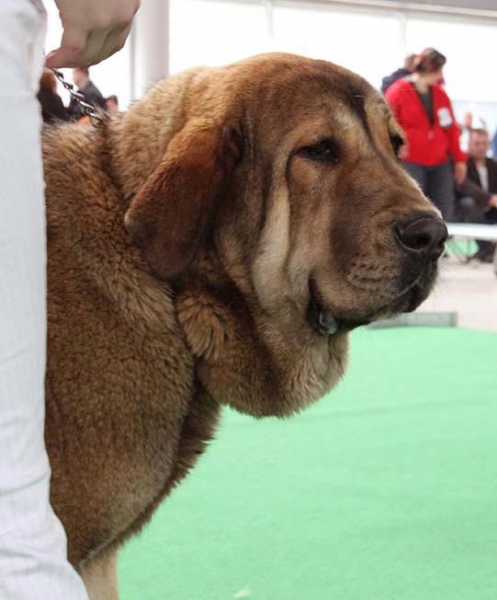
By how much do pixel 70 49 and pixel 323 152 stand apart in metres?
0.58

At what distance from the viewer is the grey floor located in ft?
22.3

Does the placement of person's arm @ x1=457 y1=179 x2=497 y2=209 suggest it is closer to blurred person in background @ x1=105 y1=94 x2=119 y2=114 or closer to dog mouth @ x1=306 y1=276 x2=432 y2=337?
blurred person in background @ x1=105 y1=94 x2=119 y2=114

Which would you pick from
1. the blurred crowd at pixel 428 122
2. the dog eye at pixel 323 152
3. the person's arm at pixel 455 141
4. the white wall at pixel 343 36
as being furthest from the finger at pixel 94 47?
the white wall at pixel 343 36

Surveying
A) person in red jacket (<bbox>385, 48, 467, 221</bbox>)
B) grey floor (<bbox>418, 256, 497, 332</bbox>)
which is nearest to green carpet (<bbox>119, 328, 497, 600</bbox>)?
grey floor (<bbox>418, 256, 497, 332</bbox>)

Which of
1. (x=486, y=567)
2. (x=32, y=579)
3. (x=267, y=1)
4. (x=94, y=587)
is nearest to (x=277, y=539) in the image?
(x=486, y=567)

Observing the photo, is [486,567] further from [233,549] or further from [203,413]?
[203,413]

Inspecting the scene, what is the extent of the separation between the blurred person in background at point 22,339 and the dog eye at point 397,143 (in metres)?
1.06

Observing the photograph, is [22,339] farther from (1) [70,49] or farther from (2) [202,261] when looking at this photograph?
(2) [202,261]

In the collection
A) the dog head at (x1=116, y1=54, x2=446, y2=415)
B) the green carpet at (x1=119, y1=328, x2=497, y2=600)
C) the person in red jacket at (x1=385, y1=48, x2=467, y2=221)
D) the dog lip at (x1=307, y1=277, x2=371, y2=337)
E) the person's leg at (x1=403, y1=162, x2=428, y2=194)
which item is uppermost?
the dog head at (x1=116, y1=54, x2=446, y2=415)

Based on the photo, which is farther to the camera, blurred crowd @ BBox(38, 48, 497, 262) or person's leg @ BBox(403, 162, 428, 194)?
person's leg @ BBox(403, 162, 428, 194)

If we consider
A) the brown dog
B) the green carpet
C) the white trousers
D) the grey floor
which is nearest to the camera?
the white trousers

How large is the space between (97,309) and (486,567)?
4.48ft

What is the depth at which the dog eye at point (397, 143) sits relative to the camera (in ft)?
6.17

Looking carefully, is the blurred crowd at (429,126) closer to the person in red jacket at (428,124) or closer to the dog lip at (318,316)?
the person in red jacket at (428,124)
